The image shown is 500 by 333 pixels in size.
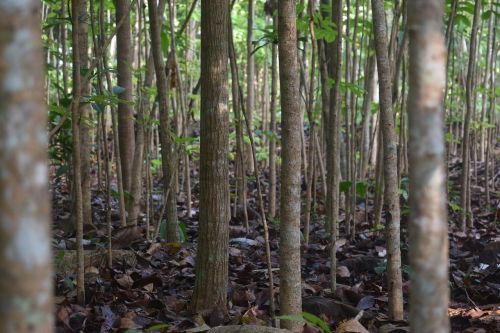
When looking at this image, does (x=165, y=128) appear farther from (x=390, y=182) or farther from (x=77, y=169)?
(x=390, y=182)

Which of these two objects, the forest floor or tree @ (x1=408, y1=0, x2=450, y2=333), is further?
the forest floor

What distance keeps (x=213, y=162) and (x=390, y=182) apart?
865 mm

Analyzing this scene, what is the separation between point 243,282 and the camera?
13.1 feet

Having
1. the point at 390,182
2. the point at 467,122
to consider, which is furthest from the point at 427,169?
the point at 467,122

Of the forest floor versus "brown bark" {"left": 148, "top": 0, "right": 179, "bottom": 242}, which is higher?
"brown bark" {"left": 148, "top": 0, "right": 179, "bottom": 242}

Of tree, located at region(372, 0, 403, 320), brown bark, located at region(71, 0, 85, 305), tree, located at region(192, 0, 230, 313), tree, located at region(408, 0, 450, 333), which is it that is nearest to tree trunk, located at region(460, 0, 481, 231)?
tree, located at region(372, 0, 403, 320)

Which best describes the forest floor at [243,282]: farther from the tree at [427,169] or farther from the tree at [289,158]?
the tree at [427,169]

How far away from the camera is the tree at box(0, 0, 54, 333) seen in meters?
1.02

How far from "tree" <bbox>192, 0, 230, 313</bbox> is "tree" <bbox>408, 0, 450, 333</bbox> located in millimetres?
1871

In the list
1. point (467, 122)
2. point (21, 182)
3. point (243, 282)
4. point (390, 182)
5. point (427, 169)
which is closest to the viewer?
point (21, 182)

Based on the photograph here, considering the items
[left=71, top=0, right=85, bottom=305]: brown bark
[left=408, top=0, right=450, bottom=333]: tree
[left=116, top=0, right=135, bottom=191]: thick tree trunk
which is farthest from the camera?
[left=116, top=0, right=135, bottom=191]: thick tree trunk

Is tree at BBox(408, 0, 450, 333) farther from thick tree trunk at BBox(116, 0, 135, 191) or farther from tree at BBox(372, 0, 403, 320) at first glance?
thick tree trunk at BBox(116, 0, 135, 191)

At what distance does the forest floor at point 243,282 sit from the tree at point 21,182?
1766 millimetres

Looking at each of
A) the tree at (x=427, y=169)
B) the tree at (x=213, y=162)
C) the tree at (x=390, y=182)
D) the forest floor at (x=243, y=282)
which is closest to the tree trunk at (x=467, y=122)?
the forest floor at (x=243, y=282)
